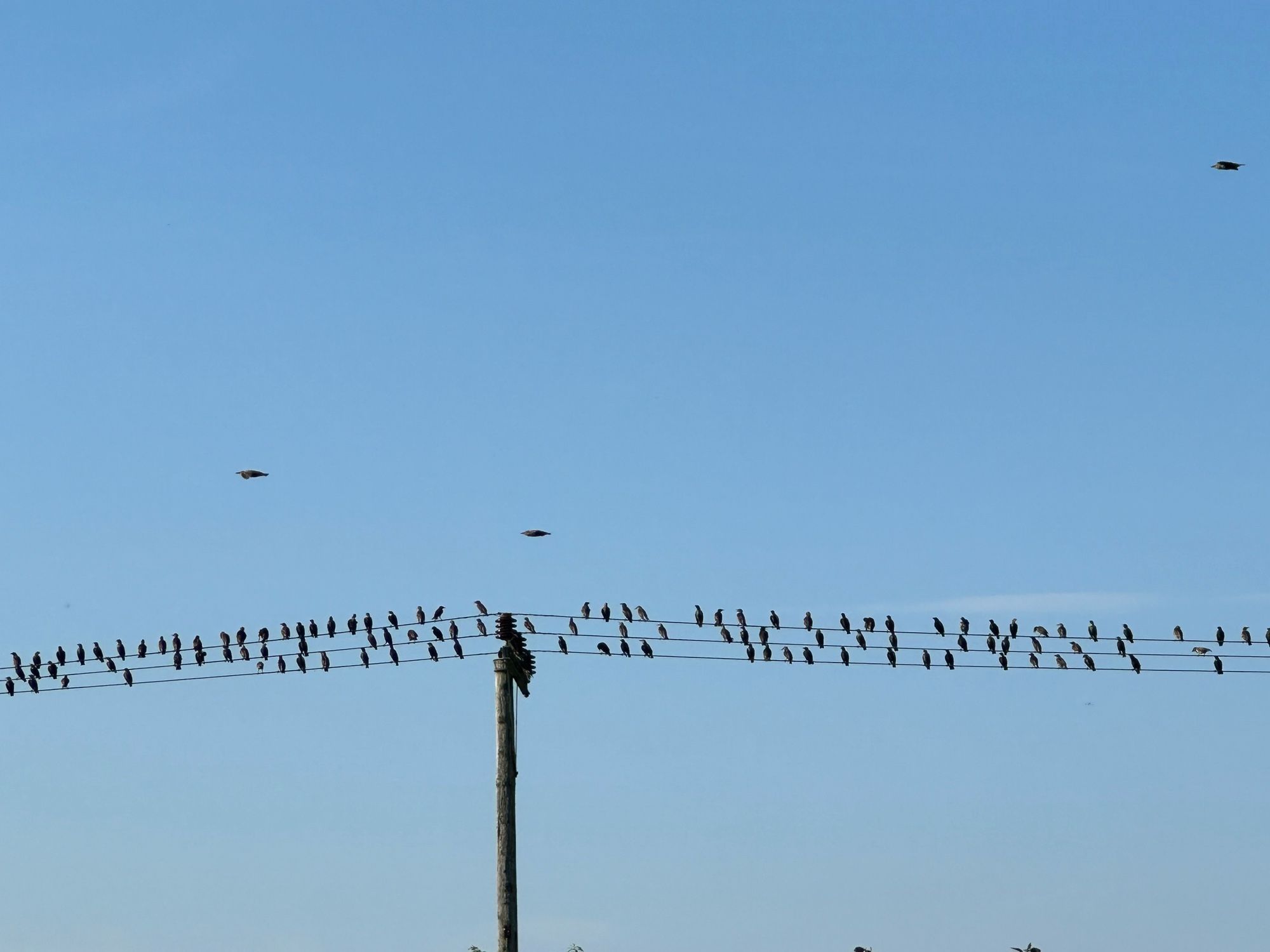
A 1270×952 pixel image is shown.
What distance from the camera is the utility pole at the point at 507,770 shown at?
1511 inches

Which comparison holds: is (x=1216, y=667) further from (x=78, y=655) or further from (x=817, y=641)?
(x=78, y=655)

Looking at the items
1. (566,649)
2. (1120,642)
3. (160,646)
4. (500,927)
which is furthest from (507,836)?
(1120,642)

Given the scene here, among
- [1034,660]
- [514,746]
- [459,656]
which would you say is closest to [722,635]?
[1034,660]

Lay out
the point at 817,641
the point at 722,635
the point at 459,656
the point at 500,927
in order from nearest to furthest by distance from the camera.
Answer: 1. the point at 500,927
2. the point at 459,656
3. the point at 817,641
4. the point at 722,635

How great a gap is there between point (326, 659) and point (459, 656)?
754cm

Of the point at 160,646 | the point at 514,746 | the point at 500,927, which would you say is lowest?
the point at 500,927

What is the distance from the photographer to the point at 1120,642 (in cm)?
5806

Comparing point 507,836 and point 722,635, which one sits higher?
point 722,635

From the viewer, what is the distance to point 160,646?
56.2 meters

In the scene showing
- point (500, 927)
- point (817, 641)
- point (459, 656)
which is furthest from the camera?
point (817, 641)

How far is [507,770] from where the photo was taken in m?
38.9

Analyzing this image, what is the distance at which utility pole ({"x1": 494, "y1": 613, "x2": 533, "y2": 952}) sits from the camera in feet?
126

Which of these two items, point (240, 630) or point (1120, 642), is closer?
point (1120, 642)

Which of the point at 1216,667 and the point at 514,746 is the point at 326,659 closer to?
the point at 514,746
